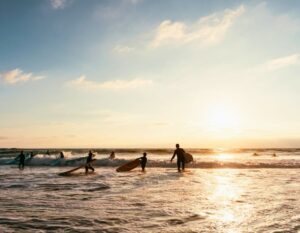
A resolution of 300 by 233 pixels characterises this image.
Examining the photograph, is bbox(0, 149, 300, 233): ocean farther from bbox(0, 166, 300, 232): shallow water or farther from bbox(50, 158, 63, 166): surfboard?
bbox(50, 158, 63, 166): surfboard

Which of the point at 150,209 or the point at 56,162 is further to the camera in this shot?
the point at 56,162

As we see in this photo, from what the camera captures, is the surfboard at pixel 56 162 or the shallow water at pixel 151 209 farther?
the surfboard at pixel 56 162

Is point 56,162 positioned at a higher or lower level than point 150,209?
higher

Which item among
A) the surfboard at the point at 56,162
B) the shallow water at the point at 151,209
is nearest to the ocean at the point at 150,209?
the shallow water at the point at 151,209

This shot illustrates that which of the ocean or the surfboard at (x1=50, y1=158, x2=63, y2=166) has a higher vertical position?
the surfboard at (x1=50, y1=158, x2=63, y2=166)

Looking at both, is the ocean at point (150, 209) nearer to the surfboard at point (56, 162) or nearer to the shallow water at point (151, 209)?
the shallow water at point (151, 209)

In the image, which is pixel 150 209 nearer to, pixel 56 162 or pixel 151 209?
pixel 151 209

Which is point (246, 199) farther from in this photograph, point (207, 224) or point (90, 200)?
point (90, 200)

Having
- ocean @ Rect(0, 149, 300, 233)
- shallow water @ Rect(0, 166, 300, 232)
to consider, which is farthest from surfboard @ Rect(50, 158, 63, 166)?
shallow water @ Rect(0, 166, 300, 232)

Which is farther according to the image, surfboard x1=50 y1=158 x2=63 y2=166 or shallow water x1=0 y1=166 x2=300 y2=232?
surfboard x1=50 y1=158 x2=63 y2=166

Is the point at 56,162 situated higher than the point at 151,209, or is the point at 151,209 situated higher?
the point at 56,162

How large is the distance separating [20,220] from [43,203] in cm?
305

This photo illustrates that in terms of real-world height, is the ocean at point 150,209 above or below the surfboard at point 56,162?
below

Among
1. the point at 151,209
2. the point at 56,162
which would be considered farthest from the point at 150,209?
the point at 56,162
